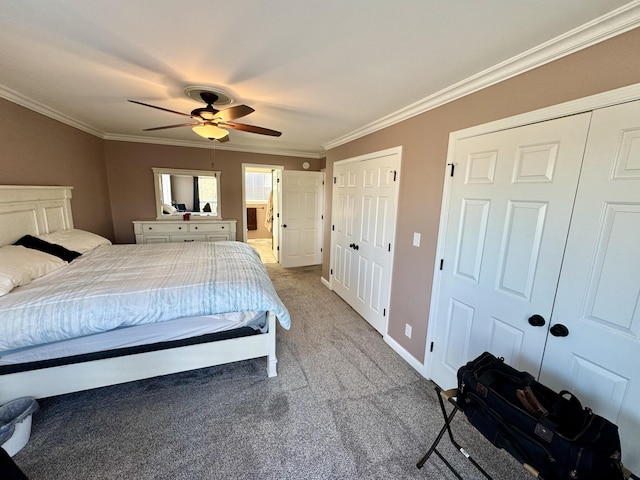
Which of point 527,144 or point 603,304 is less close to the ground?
point 527,144

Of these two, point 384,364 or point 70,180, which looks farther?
point 70,180

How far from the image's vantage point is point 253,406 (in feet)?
6.08

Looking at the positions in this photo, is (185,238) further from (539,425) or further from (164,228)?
(539,425)

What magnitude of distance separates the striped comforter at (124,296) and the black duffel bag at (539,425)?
1.31 m

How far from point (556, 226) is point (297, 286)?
3.43m

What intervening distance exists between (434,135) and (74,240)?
12.2 ft

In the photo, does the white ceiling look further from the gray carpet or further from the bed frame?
the gray carpet

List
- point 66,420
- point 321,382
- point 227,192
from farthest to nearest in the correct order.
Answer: point 227,192 → point 321,382 → point 66,420

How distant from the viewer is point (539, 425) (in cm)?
101

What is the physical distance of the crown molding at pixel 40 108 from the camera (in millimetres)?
2201

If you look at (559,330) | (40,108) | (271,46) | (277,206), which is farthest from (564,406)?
(277,206)

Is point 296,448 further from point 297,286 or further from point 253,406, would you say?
point 297,286

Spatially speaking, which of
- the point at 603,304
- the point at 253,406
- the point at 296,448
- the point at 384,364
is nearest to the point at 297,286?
the point at 384,364

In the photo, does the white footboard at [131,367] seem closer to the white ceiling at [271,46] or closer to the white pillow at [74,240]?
the white pillow at [74,240]
